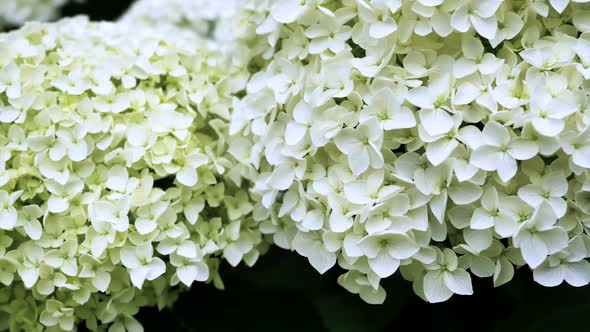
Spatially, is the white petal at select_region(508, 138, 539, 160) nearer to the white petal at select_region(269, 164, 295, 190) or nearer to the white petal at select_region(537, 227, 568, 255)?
the white petal at select_region(537, 227, 568, 255)

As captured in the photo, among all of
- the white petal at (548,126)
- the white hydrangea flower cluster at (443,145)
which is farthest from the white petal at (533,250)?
the white petal at (548,126)

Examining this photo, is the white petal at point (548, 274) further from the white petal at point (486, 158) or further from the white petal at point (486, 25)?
the white petal at point (486, 25)

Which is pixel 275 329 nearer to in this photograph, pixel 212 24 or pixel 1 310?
pixel 1 310

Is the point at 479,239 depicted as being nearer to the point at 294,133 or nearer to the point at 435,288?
the point at 435,288

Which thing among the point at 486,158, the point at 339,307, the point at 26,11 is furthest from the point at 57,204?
the point at 26,11

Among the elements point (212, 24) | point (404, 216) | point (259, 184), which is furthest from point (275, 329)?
point (212, 24)
